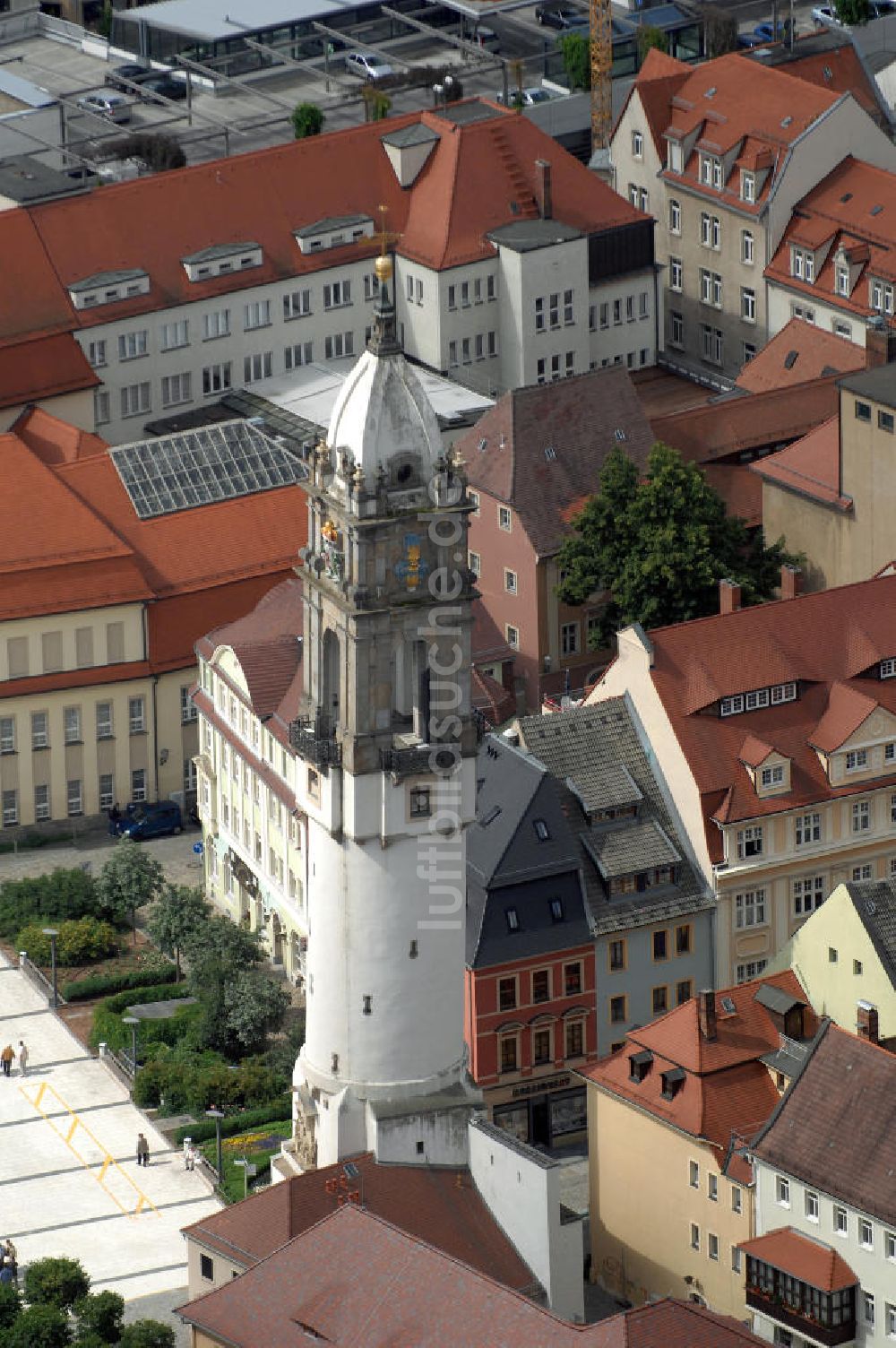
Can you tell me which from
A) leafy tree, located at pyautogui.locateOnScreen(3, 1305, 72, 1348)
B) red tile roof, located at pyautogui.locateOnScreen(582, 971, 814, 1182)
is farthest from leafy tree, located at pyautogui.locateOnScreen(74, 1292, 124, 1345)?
red tile roof, located at pyautogui.locateOnScreen(582, 971, 814, 1182)

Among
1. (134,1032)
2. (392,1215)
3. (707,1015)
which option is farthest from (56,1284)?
(707,1015)

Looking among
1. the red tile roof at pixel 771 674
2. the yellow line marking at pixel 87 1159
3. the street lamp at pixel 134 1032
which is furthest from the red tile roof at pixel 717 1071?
the street lamp at pixel 134 1032

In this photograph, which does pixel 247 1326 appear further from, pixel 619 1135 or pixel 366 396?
pixel 366 396

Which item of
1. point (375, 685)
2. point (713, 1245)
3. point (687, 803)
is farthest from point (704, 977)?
point (375, 685)

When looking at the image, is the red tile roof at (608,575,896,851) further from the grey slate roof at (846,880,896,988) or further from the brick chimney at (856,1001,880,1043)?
the brick chimney at (856,1001,880,1043)

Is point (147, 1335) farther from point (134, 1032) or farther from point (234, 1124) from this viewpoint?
Answer: point (134, 1032)

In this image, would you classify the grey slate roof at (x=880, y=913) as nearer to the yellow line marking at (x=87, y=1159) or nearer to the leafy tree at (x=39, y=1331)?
the yellow line marking at (x=87, y=1159)

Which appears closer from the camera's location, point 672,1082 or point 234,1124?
point 672,1082
